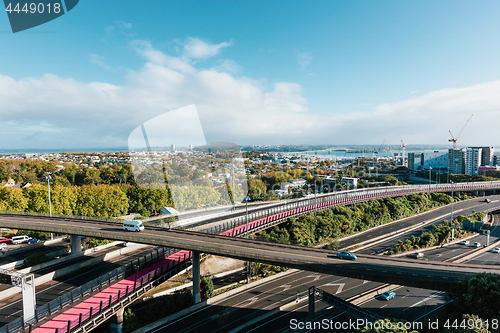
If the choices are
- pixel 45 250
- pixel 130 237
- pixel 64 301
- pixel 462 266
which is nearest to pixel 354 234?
pixel 462 266

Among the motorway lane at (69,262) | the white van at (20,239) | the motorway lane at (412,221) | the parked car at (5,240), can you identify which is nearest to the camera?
the motorway lane at (69,262)

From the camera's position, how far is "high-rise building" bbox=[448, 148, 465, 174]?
85.2 meters

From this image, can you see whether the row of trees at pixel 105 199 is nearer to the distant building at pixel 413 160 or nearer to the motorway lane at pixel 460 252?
the motorway lane at pixel 460 252

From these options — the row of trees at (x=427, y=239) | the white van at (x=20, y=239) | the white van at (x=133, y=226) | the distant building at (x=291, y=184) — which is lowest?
the row of trees at (x=427, y=239)

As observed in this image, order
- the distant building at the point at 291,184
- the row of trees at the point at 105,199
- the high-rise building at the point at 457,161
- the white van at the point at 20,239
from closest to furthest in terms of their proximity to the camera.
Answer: the white van at the point at 20,239, the row of trees at the point at 105,199, the distant building at the point at 291,184, the high-rise building at the point at 457,161

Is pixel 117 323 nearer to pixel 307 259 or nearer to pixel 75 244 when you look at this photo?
pixel 75 244

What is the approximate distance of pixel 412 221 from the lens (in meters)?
39.3

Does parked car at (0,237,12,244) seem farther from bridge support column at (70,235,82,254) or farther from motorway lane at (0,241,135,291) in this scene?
motorway lane at (0,241,135,291)

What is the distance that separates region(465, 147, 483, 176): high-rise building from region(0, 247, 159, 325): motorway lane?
107010mm

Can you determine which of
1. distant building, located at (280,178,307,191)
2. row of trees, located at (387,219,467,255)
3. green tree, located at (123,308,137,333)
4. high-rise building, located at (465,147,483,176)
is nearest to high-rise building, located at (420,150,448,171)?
high-rise building, located at (465,147,483,176)

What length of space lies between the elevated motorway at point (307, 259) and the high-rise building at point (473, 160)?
311 ft

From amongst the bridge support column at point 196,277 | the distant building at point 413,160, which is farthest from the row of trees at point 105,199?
the distant building at point 413,160

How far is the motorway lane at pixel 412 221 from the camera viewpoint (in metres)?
31.1

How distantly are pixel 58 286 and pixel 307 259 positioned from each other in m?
14.7
